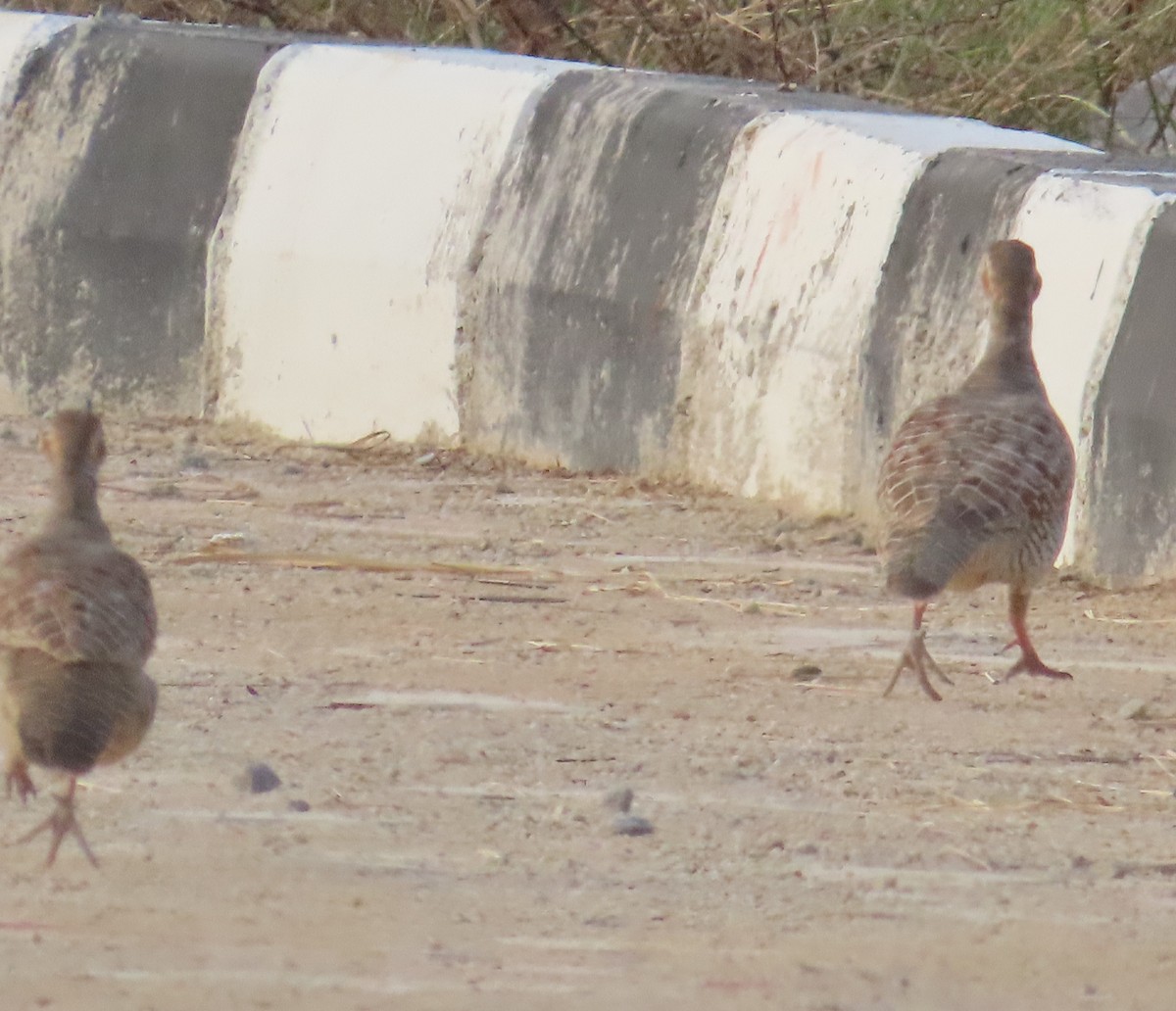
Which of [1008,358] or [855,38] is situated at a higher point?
[855,38]

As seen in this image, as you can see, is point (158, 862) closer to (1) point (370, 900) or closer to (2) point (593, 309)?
(1) point (370, 900)

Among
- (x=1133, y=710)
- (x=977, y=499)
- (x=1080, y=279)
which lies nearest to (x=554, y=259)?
(x=1080, y=279)

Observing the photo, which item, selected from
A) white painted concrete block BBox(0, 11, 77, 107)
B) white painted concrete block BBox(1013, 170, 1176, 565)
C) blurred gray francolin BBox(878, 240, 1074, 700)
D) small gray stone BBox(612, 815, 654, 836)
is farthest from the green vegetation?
small gray stone BBox(612, 815, 654, 836)

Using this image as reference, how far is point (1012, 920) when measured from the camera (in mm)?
4074

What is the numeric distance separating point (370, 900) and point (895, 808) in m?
1.00

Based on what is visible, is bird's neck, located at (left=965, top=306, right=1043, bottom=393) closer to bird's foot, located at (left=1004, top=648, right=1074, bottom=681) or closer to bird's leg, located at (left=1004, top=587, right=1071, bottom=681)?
bird's leg, located at (left=1004, top=587, right=1071, bottom=681)

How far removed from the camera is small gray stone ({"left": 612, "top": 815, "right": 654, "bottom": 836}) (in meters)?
4.48

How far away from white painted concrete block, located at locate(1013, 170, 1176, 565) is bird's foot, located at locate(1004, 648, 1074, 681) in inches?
29.4

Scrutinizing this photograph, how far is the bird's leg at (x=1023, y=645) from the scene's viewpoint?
227 inches

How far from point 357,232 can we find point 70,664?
389 centimetres

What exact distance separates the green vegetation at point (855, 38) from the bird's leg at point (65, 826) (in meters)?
5.21

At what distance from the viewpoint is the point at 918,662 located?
5633 millimetres

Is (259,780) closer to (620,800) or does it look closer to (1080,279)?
(620,800)

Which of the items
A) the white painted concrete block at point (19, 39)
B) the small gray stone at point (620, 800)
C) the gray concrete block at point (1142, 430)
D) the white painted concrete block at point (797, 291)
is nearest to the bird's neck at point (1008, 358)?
the gray concrete block at point (1142, 430)
